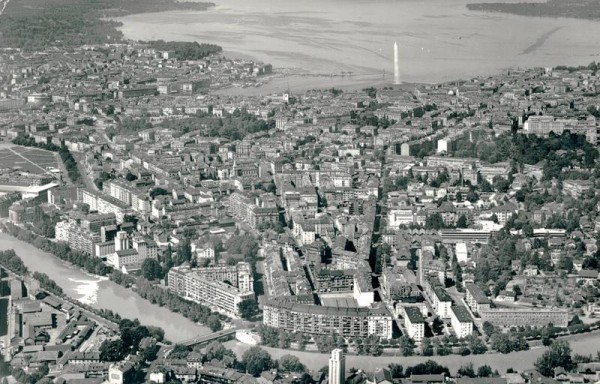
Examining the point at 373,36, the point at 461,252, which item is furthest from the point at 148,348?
the point at 373,36

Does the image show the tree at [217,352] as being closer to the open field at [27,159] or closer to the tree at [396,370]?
the tree at [396,370]

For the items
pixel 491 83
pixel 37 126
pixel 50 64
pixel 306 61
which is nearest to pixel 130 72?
pixel 50 64

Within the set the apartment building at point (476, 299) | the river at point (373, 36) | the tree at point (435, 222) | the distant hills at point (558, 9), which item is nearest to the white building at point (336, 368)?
the apartment building at point (476, 299)

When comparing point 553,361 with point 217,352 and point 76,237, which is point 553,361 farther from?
point 76,237

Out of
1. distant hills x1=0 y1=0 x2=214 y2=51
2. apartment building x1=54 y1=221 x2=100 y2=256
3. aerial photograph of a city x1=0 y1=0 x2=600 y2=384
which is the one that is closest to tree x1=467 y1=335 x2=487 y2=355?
aerial photograph of a city x1=0 y1=0 x2=600 y2=384

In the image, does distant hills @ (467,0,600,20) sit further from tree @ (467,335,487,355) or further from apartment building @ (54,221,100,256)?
tree @ (467,335,487,355)

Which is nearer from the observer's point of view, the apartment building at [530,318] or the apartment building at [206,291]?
the apartment building at [530,318]
